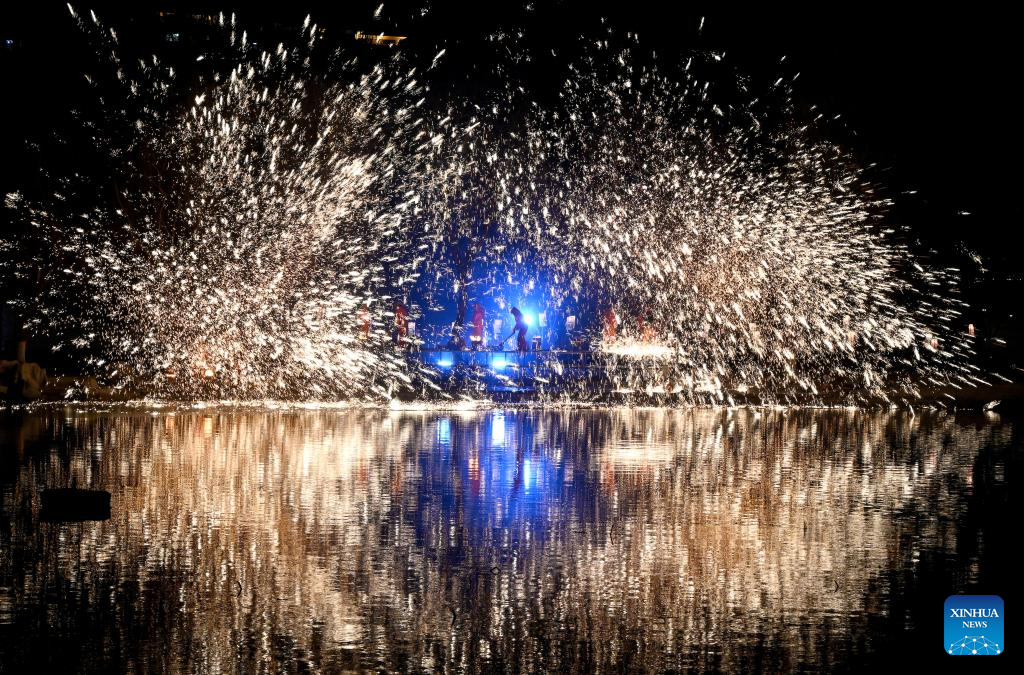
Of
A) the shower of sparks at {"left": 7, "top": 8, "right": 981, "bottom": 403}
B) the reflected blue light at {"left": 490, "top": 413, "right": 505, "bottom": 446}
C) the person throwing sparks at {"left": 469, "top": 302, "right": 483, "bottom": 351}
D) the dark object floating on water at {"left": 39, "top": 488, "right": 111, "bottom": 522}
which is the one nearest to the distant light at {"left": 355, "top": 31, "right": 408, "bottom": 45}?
the shower of sparks at {"left": 7, "top": 8, "right": 981, "bottom": 403}

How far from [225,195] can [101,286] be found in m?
4.28

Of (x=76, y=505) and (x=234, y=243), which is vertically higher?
(x=234, y=243)

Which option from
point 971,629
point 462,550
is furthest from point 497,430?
point 971,629

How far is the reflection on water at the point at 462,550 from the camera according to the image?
6234 mm

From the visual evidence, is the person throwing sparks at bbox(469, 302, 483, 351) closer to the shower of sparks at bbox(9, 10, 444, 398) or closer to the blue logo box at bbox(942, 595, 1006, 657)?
the shower of sparks at bbox(9, 10, 444, 398)

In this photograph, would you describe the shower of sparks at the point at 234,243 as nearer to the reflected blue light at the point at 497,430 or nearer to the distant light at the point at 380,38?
the reflected blue light at the point at 497,430

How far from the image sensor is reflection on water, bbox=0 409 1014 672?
20.5 feet

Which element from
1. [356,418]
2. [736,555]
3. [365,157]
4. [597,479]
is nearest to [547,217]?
[365,157]

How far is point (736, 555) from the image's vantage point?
8547 millimetres

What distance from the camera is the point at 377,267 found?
46.3m

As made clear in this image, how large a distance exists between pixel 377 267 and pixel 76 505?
36630mm

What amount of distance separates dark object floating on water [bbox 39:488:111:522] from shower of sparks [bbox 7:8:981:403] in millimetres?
14007

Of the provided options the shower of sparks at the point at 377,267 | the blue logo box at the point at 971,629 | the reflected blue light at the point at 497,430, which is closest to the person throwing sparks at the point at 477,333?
the shower of sparks at the point at 377,267

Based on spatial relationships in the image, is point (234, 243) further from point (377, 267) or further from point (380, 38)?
point (380, 38)
